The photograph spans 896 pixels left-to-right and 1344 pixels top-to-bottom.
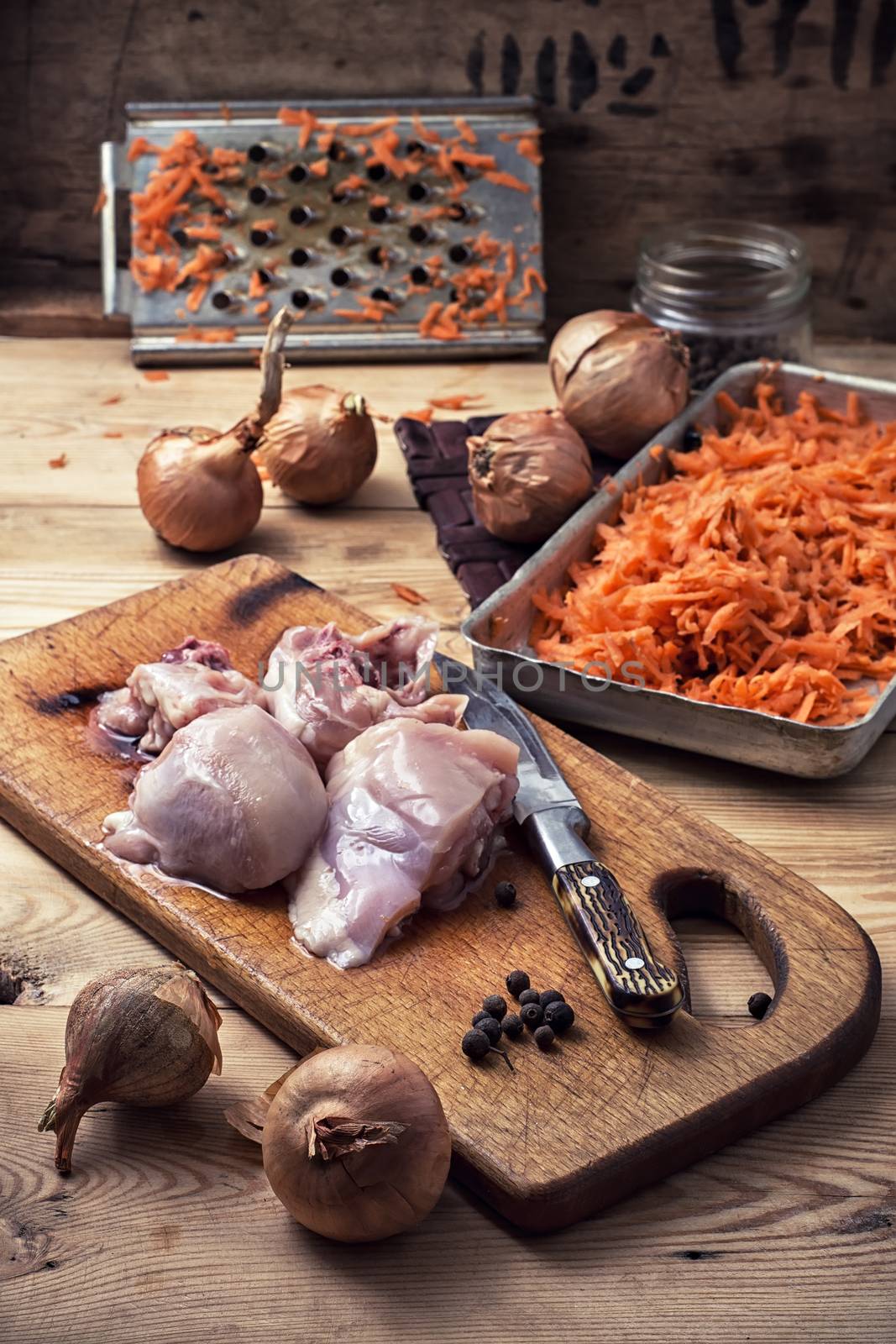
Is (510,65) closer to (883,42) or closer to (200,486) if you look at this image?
(883,42)

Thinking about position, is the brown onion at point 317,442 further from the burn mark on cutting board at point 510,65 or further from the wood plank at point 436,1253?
the wood plank at point 436,1253

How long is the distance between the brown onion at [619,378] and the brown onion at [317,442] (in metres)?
0.35

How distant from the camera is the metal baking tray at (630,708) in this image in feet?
5.69

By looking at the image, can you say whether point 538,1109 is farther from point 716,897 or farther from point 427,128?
point 427,128

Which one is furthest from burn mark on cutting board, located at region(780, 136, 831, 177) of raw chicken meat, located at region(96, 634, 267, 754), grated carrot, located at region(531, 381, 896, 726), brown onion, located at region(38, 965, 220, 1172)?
brown onion, located at region(38, 965, 220, 1172)

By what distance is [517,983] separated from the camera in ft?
4.67

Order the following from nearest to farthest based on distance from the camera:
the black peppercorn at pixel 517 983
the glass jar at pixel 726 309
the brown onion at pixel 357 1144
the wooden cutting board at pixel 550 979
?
1. the brown onion at pixel 357 1144
2. the wooden cutting board at pixel 550 979
3. the black peppercorn at pixel 517 983
4. the glass jar at pixel 726 309

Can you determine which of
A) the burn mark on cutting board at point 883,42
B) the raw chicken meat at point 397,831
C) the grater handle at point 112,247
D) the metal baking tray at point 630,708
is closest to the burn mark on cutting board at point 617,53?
the burn mark on cutting board at point 883,42

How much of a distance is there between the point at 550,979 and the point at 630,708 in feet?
1.51

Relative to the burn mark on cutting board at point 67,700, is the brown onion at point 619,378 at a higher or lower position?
higher

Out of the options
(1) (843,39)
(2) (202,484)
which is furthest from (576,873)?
(1) (843,39)

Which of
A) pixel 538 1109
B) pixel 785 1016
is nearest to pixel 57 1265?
pixel 538 1109

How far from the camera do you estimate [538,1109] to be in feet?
4.31

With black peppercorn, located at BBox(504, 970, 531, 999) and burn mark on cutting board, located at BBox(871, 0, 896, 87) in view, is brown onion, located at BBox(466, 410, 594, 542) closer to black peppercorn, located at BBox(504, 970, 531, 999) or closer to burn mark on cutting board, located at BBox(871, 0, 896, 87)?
black peppercorn, located at BBox(504, 970, 531, 999)
